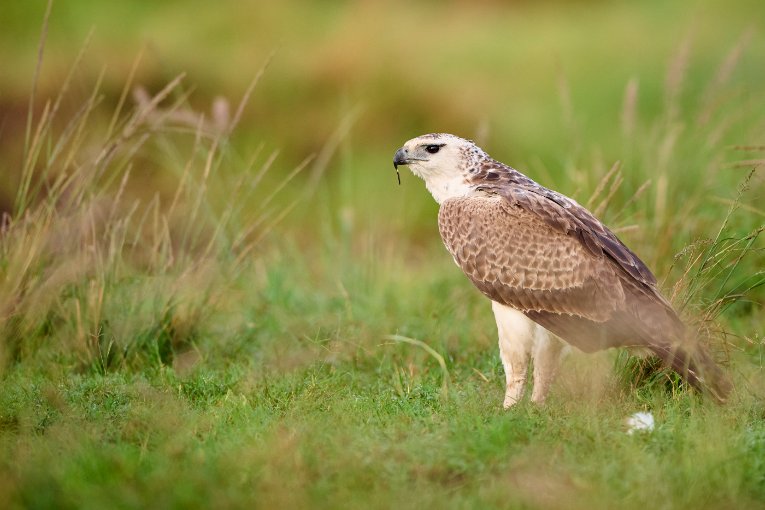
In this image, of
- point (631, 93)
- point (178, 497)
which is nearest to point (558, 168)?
point (631, 93)

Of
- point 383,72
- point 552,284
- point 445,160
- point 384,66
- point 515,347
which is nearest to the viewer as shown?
point 552,284

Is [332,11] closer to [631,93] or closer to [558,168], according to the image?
[558,168]

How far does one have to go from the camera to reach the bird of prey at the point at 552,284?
5.46 m

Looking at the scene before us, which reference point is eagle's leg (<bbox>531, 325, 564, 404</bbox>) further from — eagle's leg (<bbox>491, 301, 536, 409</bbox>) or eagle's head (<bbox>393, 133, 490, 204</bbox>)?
eagle's head (<bbox>393, 133, 490, 204</bbox>)

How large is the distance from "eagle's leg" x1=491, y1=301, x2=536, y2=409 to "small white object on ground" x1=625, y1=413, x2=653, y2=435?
773mm

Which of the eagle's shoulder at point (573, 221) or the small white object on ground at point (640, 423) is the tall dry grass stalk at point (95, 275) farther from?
the small white object on ground at point (640, 423)

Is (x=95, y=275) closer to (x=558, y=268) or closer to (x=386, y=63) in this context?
(x=558, y=268)

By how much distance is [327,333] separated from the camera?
6.87 metres

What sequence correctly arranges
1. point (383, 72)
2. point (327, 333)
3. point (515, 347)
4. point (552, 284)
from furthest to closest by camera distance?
point (383, 72)
point (327, 333)
point (515, 347)
point (552, 284)

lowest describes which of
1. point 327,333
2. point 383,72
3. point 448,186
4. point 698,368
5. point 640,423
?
point 327,333

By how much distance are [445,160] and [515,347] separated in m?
1.20

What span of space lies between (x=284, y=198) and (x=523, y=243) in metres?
6.64

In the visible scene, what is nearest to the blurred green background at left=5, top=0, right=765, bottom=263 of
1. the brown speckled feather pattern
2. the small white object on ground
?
the brown speckled feather pattern

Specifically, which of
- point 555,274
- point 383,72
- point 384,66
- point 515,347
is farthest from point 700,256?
point 384,66
